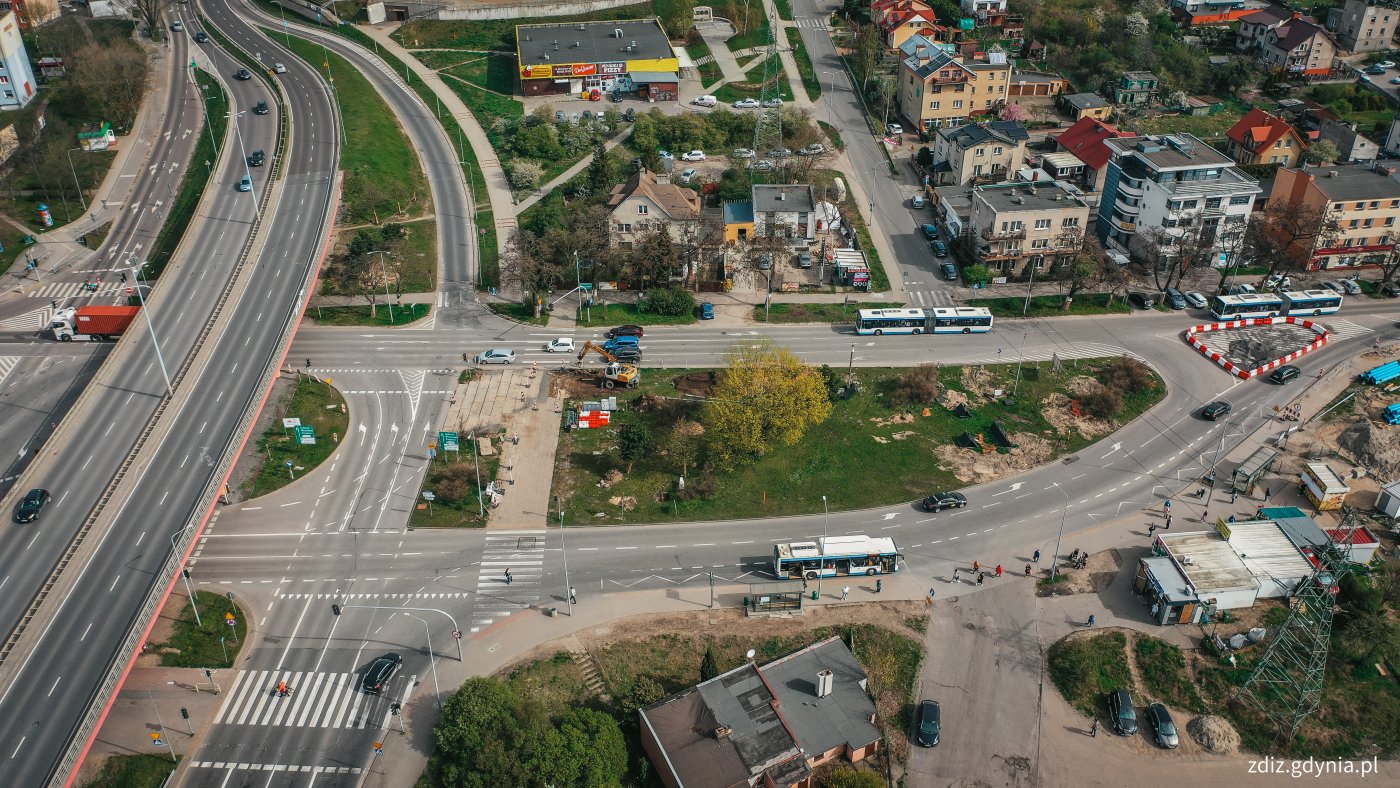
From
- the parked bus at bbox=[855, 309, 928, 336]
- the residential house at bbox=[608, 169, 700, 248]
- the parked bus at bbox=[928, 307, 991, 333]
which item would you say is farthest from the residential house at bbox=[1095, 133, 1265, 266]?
the residential house at bbox=[608, 169, 700, 248]

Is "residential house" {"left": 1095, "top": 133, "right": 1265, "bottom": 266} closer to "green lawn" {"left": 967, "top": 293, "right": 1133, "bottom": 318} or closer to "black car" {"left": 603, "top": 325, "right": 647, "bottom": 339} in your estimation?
"green lawn" {"left": 967, "top": 293, "right": 1133, "bottom": 318}

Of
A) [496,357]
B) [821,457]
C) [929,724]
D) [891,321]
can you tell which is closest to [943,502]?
[821,457]

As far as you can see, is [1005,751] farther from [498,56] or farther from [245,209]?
[498,56]

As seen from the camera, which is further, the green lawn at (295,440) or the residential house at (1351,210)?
the residential house at (1351,210)

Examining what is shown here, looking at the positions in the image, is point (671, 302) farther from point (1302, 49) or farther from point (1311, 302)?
point (1302, 49)

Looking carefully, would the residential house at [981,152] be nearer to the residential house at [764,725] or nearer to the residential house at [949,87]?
the residential house at [949,87]

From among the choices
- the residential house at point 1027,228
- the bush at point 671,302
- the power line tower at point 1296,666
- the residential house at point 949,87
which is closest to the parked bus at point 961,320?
the residential house at point 1027,228
